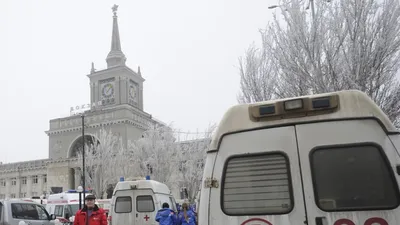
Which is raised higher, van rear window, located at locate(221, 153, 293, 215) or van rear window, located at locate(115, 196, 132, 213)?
van rear window, located at locate(221, 153, 293, 215)

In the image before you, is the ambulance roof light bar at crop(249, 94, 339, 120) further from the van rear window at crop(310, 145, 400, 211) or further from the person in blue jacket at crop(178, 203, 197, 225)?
the person in blue jacket at crop(178, 203, 197, 225)

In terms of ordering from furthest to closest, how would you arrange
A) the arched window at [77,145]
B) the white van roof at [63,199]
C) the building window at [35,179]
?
the building window at [35,179] < the arched window at [77,145] < the white van roof at [63,199]

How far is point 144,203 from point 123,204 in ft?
2.38

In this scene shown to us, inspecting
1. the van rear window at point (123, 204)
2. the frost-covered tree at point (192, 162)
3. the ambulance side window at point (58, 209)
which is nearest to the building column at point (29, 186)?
the frost-covered tree at point (192, 162)

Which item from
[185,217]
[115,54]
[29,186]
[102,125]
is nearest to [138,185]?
[185,217]

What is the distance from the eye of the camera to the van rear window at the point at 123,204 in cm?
1323

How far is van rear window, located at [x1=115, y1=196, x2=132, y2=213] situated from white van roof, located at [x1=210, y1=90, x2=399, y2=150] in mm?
10083

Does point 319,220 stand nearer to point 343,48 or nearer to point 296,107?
point 296,107

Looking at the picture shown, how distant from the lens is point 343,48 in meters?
12.5

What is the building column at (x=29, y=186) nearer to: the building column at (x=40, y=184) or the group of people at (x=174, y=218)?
the building column at (x=40, y=184)

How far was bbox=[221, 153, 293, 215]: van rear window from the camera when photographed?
Answer: 11.5 ft

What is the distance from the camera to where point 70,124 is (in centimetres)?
6275

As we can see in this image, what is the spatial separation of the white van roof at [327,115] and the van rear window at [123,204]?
33.1ft

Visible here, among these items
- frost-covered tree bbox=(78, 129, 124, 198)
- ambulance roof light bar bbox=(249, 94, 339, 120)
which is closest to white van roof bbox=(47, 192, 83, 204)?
frost-covered tree bbox=(78, 129, 124, 198)
